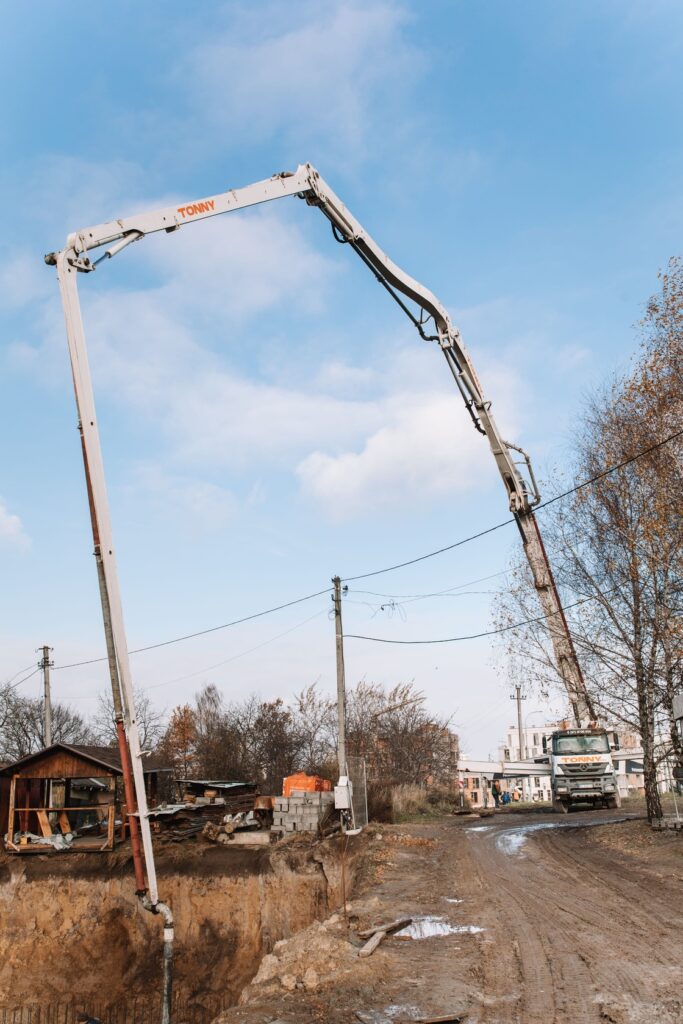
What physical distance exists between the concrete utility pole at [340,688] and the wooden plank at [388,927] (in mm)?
12090

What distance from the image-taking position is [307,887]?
20062mm

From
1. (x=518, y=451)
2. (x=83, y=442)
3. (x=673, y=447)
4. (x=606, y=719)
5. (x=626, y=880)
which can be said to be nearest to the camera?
(x=83, y=442)

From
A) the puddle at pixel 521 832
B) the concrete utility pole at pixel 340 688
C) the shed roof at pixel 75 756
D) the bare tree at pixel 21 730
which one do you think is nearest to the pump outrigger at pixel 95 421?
the puddle at pixel 521 832

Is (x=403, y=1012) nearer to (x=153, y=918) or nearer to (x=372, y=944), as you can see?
(x=372, y=944)

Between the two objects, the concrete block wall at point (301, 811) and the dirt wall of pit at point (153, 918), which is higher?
the concrete block wall at point (301, 811)

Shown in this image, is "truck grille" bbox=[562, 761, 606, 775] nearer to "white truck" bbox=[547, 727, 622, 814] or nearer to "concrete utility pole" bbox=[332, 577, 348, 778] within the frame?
"white truck" bbox=[547, 727, 622, 814]

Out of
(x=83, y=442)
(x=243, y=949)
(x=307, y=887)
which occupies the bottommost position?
(x=243, y=949)

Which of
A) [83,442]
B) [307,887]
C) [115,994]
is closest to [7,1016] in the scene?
[115,994]

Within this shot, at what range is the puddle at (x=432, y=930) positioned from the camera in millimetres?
10031

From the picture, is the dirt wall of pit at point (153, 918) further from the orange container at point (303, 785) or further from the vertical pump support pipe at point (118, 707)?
the vertical pump support pipe at point (118, 707)

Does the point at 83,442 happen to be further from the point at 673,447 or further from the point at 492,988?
the point at 673,447

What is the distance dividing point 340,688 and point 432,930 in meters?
14.3

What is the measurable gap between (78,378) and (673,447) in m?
14.0

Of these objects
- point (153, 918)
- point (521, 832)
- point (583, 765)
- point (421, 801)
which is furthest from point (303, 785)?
point (583, 765)
